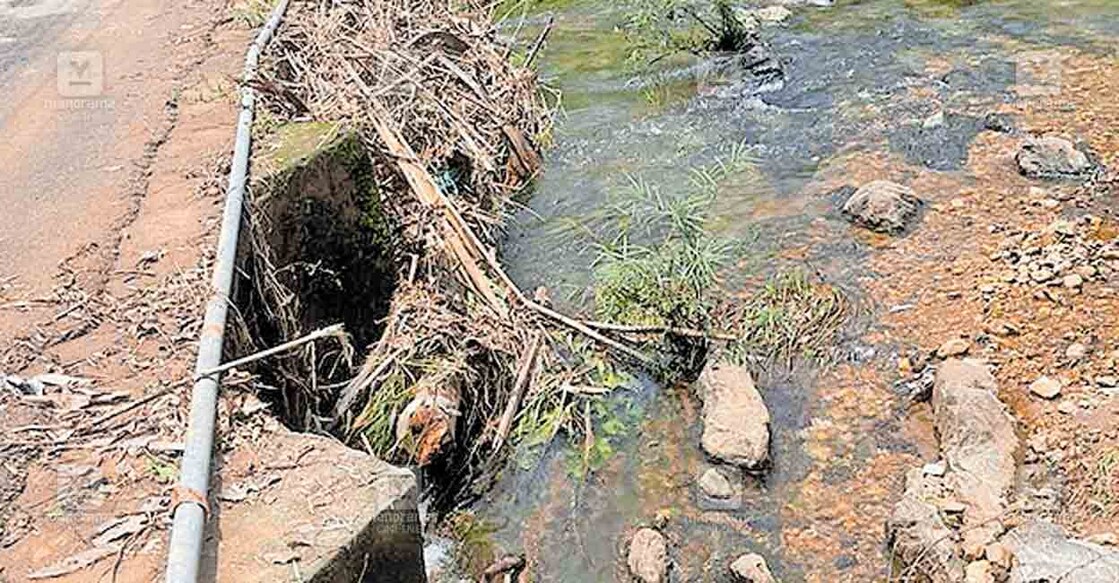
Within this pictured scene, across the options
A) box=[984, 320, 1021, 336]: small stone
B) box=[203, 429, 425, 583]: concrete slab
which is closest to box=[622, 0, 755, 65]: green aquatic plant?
box=[984, 320, 1021, 336]: small stone

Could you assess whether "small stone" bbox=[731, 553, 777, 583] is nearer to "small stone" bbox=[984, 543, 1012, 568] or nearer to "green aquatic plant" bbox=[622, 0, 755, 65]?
"small stone" bbox=[984, 543, 1012, 568]

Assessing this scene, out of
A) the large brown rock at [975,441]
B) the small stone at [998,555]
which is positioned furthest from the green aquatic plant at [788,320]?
the small stone at [998,555]

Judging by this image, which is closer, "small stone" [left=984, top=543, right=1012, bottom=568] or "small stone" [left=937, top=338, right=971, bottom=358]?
"small stone" [left=984, top=543, right=1012, bottom=568]

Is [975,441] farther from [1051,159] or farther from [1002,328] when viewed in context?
[1051,159]

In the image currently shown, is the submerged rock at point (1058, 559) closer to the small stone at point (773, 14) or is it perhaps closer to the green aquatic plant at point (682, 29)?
the green aquatic plant at point (682, 29)

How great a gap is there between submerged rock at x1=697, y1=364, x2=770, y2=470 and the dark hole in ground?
1863 mm

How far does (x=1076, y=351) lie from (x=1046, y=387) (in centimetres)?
38

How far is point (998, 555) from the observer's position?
425 cm

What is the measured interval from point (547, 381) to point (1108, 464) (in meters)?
2.69

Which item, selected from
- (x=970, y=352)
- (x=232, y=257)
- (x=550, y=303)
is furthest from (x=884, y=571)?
(x=232, y=257)

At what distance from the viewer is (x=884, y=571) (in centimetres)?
461

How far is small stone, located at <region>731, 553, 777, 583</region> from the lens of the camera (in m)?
4.61

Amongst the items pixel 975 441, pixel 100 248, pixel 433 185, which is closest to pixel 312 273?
pixel 100 248

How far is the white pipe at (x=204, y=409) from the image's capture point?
304cm
